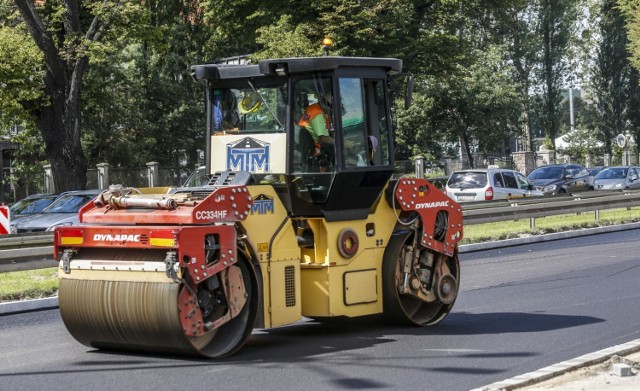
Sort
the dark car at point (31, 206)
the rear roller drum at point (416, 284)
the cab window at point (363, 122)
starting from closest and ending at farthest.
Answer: the cab window at point (363, 122)
the rear roller drum at point (416, 284)
the dark car at point (31, 206)

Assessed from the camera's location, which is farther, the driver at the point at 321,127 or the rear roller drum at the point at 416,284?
the rear roller drum at the point at 416,284

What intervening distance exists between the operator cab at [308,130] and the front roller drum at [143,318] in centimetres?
134

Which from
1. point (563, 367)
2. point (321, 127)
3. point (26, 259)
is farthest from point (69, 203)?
point (563, 367)

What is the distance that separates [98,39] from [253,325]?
87.9 feet

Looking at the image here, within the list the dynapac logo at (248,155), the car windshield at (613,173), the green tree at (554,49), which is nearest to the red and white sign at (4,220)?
the dynapac logo at (248,155)

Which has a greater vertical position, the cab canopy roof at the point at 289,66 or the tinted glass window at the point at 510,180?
the cab canopy roof at the point at 289,66

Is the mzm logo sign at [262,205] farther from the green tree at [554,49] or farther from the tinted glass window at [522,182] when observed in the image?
the green tree at [554,49]

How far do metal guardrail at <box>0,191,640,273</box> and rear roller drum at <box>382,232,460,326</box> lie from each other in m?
5.84

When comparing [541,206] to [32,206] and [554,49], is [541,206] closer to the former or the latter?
[32,206]

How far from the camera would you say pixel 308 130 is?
1083 centimetres

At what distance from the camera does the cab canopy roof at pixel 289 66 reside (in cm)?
1070

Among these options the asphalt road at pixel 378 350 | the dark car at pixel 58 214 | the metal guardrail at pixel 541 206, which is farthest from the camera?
the dark car at pixel 58 214

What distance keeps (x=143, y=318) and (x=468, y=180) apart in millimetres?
24542

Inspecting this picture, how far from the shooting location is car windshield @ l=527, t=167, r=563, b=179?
136 ft
